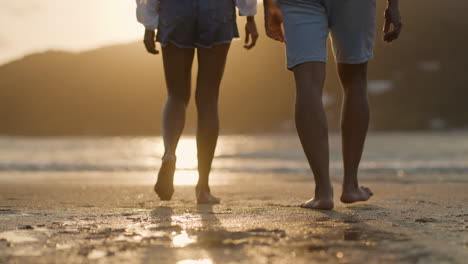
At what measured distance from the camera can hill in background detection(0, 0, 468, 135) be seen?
10862cm

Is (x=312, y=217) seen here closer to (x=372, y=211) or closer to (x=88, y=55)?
(x=372, y=211)

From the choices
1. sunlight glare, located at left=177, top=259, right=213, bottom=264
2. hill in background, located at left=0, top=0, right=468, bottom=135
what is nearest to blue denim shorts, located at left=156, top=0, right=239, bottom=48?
sunlight glare, located at left=177, top=259, right=213, bottom=264

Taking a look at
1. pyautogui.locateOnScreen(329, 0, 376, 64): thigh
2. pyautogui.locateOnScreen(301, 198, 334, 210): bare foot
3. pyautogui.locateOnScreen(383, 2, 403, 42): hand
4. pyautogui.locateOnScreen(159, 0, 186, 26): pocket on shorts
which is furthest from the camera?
pyautogui.locateOnScreen(159, 0, 186, 26): pocket on shorts

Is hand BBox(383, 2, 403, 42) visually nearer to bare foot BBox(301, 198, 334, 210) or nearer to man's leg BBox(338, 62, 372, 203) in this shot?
man's leg BBox(338, 62, 372, 203)

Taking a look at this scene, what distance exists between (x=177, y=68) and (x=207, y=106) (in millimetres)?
269

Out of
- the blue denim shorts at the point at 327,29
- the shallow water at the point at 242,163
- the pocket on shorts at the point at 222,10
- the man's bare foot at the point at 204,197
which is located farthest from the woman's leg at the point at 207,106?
the shallow water at the point at 242,163

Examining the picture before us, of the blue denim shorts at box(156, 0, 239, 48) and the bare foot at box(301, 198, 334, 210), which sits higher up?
the blue denim shorts at box(156, 0, 239, 48)

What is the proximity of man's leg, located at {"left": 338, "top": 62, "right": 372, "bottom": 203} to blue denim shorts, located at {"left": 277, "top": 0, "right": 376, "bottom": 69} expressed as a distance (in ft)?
0.37

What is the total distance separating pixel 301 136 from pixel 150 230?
101 cm

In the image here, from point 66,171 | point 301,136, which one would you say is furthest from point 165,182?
point 66,171

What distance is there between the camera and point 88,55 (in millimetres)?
135125

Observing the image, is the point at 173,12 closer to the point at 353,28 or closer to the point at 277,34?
the point at 277,34

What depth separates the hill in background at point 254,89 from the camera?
4277 inches

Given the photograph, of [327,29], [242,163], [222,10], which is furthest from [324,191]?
[242,163]
